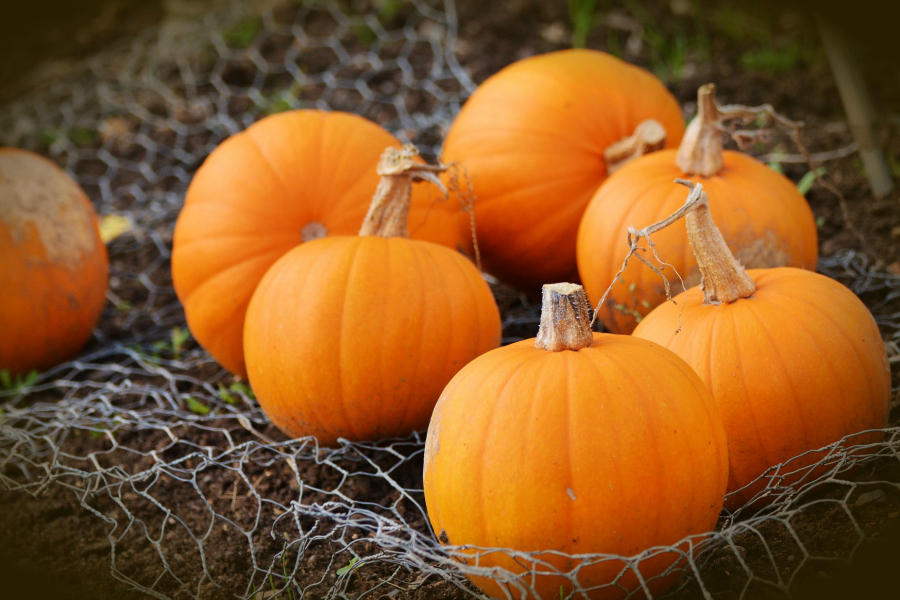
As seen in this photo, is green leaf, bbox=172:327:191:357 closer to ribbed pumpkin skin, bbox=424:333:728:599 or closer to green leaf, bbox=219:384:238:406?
green leaf, bbox=219:384:238:406

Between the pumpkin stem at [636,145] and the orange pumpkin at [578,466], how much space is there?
107 centimetres

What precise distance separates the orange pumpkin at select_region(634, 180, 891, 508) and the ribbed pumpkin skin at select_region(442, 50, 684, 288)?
2.66 ft

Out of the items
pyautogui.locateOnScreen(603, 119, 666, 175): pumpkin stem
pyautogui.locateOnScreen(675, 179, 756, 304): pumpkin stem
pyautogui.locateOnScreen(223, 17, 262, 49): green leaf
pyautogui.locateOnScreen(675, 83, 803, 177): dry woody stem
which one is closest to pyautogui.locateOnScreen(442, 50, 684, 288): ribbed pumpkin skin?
pyautogui.locateOnScreen(603, 119, 666, 175): pumpkin stem

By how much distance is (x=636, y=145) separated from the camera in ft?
7.77

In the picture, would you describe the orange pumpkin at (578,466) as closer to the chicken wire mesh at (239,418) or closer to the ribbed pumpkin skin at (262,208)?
the chicken wire mesh at (239,418)

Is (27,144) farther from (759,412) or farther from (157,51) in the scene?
(759,412)

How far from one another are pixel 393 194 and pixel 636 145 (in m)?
0.79

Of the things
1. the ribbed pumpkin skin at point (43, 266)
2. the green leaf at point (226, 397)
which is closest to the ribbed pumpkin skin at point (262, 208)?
the green leaf at point (226, 397)

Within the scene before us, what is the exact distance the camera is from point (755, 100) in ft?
11.0

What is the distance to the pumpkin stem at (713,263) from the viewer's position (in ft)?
5.32

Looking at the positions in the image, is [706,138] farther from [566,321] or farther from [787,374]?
[566,321]

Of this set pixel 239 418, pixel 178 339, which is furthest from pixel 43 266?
pixel 239 418

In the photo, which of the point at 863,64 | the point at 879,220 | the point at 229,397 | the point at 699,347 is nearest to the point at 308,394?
the point at 229,397

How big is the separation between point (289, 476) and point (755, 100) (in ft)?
8.10
